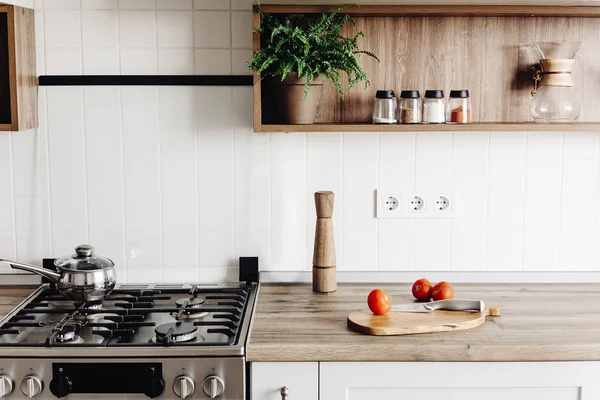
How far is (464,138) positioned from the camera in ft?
8.54

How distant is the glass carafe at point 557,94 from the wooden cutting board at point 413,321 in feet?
2.11

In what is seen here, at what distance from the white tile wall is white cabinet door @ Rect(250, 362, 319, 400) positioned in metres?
0.66

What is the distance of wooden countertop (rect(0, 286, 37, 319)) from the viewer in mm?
2369

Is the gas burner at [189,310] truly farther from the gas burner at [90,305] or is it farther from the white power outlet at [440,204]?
the white power outlet at [440,204]

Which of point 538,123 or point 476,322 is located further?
point 538,123

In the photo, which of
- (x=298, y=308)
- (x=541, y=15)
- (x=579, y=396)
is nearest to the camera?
(x=579, y=396)

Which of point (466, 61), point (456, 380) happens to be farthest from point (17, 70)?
point (456, 380)

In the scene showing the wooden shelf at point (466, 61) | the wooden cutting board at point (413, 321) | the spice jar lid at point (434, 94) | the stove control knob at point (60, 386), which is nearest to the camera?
the stove control knob at point (60, 386)

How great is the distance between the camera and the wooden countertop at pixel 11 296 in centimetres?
237

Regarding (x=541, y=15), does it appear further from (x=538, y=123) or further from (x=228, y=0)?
(x=228, y=0)

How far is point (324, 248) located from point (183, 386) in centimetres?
69

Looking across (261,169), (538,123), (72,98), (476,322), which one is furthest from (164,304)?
(538,123)

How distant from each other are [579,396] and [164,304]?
119cm

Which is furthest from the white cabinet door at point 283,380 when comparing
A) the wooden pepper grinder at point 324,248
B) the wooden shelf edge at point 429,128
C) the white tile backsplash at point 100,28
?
the white tile backsplash at point 100,28
